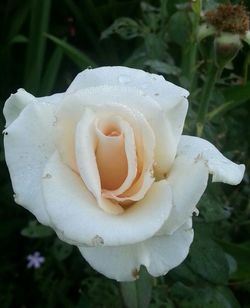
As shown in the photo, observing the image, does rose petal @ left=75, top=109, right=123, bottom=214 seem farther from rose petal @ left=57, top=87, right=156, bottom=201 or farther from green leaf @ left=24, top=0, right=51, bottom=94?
→ green leaf @ left=24, top=0, right=51, bottom=94

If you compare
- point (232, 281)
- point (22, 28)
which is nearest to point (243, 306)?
point (232, 281)

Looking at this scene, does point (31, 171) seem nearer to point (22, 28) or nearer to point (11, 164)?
point (11, 164)

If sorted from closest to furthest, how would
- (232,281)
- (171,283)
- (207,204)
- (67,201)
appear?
(67,201), (207,204), (171,283), (232,281)

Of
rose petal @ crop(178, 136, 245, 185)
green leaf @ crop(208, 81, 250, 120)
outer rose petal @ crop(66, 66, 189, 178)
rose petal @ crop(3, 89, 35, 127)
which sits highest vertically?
outer rose petal @ crop(66, 66, 189, 178)

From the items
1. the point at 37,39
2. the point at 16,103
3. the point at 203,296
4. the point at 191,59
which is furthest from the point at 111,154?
the point at 37,39

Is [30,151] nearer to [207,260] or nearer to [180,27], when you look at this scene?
Answer: [207,260]

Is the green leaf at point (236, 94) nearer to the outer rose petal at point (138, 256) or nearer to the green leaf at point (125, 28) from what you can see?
the green leaf at point (125, 28)

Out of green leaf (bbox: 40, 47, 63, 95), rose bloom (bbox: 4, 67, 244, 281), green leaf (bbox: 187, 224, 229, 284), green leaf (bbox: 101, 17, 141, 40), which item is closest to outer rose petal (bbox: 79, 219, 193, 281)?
rose bloom (bbox: 4, 67, 244, 281)
